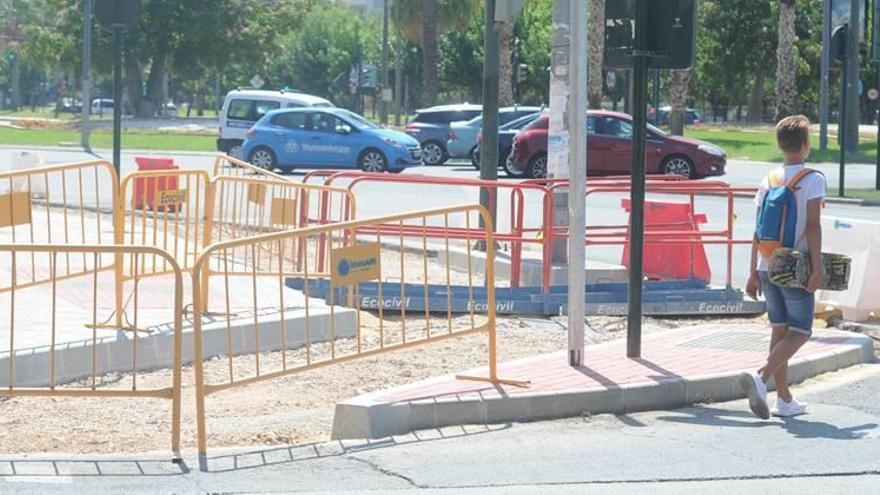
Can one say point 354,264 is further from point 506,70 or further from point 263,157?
point 506,70

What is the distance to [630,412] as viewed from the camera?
328 inches

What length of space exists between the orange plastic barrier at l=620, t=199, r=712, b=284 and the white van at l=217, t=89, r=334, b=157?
81.5ft

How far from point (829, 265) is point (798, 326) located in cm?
50

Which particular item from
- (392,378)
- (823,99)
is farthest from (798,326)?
(823,99)

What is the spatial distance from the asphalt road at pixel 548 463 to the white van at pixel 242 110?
30.5 metres

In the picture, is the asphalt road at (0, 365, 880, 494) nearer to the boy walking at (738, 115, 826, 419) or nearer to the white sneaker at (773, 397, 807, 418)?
the white sneaker at (773, 397, 807, 418)

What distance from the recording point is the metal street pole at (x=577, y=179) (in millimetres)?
8938

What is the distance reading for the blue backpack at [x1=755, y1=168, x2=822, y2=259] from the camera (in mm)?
8039

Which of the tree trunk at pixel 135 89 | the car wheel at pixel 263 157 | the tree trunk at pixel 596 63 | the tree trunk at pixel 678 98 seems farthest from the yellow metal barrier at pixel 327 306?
the tree trunk at pixel 135 89

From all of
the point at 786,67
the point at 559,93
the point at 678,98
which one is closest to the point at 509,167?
the point at 786,67

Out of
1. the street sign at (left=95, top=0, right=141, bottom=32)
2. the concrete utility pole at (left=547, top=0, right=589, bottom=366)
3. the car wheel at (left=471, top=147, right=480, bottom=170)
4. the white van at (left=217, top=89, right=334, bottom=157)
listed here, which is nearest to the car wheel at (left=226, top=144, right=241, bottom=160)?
the white van at (left=217, top=89, right=334, bottom=157)

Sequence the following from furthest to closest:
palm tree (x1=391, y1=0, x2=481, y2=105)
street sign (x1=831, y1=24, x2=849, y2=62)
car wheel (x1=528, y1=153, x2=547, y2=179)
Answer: palm tree (x1=391, y1=0, x2=481, y2=105) < car wheel (x1=528, y1=153, x2=547, y2=179) < street sign (x1=831, y1=24, x2=849, y2=62)

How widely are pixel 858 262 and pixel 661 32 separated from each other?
10.9 ft

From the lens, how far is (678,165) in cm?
3036
